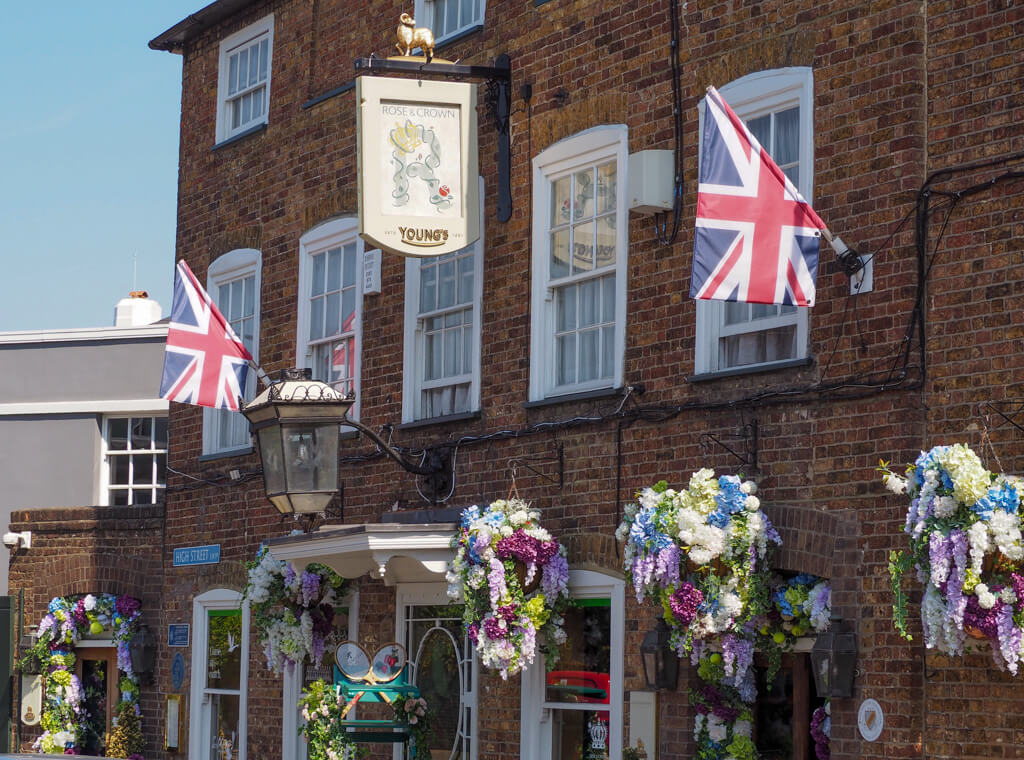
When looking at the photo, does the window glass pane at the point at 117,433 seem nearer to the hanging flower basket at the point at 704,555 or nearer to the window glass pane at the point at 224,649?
the window glass pane at the point at 224,649

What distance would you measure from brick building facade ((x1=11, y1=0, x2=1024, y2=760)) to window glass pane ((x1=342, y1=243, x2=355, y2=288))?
0.24ft

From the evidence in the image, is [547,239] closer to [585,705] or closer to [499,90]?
[499,90]

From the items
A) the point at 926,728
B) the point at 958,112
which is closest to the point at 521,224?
the point at 958,112

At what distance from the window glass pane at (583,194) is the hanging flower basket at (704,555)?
9.00 feet

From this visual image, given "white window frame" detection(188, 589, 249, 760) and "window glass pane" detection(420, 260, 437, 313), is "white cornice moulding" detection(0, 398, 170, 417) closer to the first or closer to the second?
"white window frame" detection(188, 589, 249, 760)

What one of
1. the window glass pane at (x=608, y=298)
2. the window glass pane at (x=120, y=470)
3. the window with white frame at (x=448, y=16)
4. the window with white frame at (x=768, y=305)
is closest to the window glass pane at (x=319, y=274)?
the window with white frame at (x=448, y=16)

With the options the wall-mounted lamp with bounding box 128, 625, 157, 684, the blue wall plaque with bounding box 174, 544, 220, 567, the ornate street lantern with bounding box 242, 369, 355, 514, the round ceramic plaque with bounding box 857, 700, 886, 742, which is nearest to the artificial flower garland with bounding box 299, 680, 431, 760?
the ornate street lantern with bounding box 242, 369, 355, 514

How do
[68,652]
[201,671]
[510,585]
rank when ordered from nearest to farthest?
[510,585] < [201,671] < [68,652]

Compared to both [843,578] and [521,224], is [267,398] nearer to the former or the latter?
[521,224]

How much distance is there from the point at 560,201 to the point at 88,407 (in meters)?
12.5

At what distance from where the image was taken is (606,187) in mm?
12453

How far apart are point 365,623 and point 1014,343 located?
6.80 metres

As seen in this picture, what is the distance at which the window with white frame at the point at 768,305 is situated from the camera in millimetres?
10836

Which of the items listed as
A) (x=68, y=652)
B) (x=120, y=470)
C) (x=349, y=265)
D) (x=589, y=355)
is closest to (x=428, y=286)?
(x=349, y=265)
